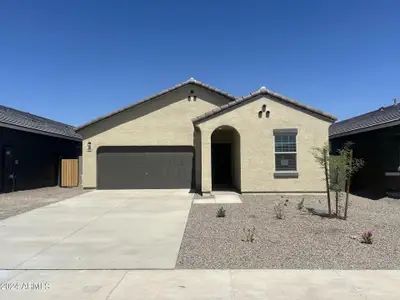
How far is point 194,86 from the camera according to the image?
65.2ft

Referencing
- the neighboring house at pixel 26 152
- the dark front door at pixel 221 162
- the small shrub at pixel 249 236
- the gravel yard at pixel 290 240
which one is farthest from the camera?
the dark front door at pixel 221 162

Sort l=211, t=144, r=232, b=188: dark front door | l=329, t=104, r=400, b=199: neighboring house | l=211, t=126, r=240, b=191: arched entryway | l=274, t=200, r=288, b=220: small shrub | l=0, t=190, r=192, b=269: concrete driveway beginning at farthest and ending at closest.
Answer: l=211, t=144, r=232, b=188: dark front door < l=211, t=126, r=240, b=191: arched entryway < l=329, t=104, r=400, b=199: neighboring house < l=274, t=200, r=288, b=220: small shrub < l=0, t=190, r=192, b=269: concrete driveway

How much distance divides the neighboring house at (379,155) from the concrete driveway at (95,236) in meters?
8.88

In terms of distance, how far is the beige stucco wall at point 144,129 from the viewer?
1950cm

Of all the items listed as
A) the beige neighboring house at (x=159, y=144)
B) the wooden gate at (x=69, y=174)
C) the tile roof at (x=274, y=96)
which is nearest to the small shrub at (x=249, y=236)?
the tile roof at (x=274, y=96)

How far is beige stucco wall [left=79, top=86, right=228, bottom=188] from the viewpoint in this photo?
19.5 meters

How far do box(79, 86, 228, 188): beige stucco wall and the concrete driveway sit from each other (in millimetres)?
5889

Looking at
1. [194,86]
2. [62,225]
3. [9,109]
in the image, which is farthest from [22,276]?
[9,109]

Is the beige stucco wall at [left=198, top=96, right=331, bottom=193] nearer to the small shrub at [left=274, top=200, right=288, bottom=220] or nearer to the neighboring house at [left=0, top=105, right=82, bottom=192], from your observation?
the small shrub at [left=274, top=200, right=288, bottom=220]

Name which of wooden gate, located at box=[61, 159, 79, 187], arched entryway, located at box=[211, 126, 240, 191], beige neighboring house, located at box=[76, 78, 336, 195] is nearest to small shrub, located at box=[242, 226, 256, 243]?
beige neighboring house, located at box=[76, 78, 336, 195]

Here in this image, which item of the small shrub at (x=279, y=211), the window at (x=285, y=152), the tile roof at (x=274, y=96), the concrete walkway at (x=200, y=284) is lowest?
the concrete walkway at (x=200, y=284)

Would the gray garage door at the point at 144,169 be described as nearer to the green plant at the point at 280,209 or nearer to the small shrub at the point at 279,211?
the green plant at the point at 280,209

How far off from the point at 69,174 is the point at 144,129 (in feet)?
21.2

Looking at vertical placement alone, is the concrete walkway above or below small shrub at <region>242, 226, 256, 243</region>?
below
